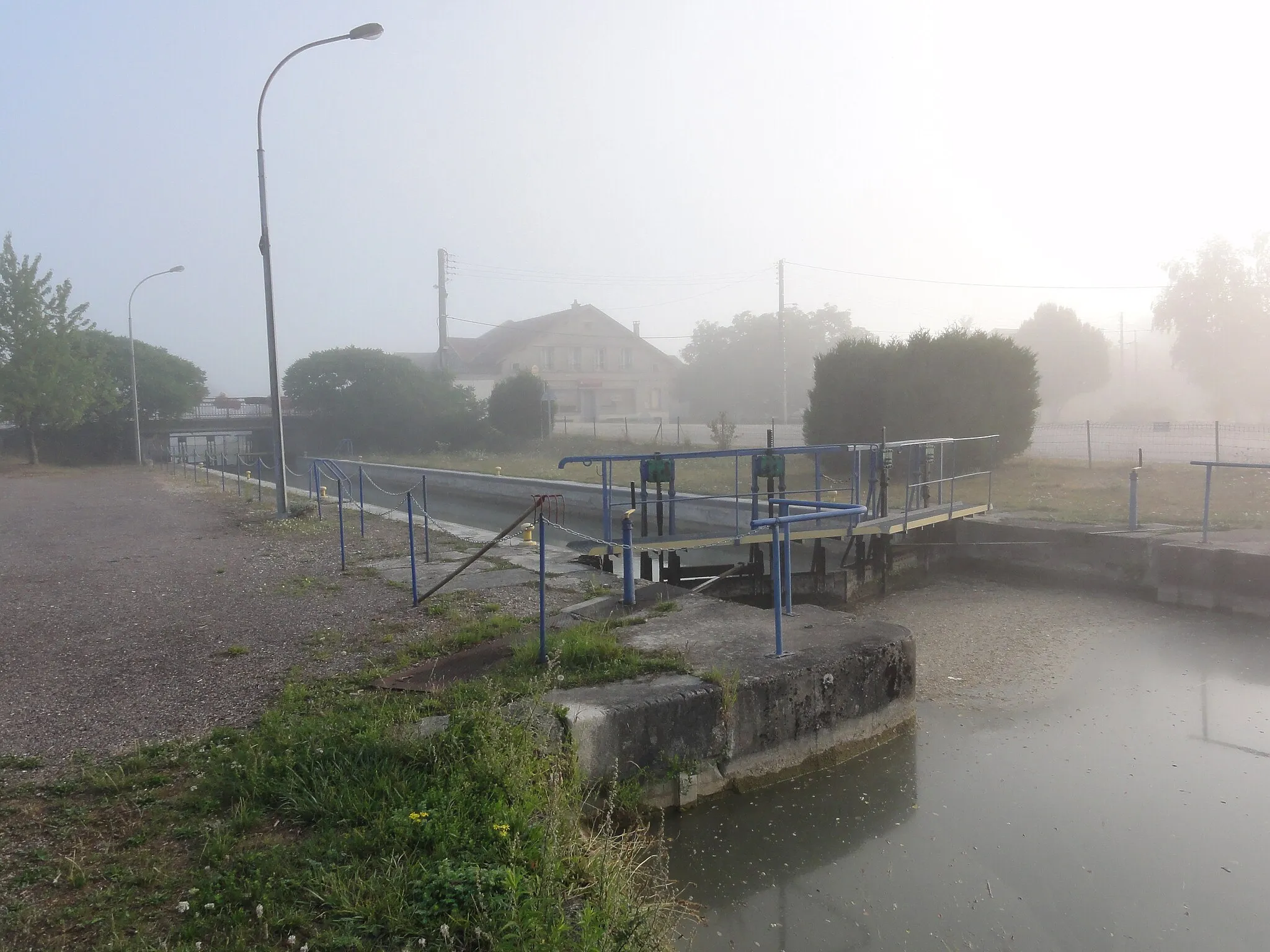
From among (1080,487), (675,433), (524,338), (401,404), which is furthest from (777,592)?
(524,338)

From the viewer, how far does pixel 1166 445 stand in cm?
2573

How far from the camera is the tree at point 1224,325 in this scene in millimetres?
40625

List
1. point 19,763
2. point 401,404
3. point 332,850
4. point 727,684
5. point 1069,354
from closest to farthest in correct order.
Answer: point 332,850 < point 19,763 < point 727,684 < point 401,404 < point 1069,354

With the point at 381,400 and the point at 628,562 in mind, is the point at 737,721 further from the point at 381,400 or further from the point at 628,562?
the point at 381,400

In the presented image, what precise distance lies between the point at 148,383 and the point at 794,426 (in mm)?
32105

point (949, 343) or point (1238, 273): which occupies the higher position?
point (1238, 273)

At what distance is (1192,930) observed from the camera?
171 inches

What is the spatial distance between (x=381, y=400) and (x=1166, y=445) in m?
32.7

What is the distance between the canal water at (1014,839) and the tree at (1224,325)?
41464 millimetres

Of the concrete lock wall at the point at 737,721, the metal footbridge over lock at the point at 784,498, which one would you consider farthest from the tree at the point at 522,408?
the concrete lock wall at the point at 737,721

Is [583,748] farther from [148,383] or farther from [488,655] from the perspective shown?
[148,383]

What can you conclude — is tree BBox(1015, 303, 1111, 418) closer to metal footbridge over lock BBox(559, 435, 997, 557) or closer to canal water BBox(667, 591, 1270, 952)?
metal footbridge over lock BBox(559, 435, 997, 557)

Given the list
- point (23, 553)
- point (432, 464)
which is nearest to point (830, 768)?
point (23, 553)

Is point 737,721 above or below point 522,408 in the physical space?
below
